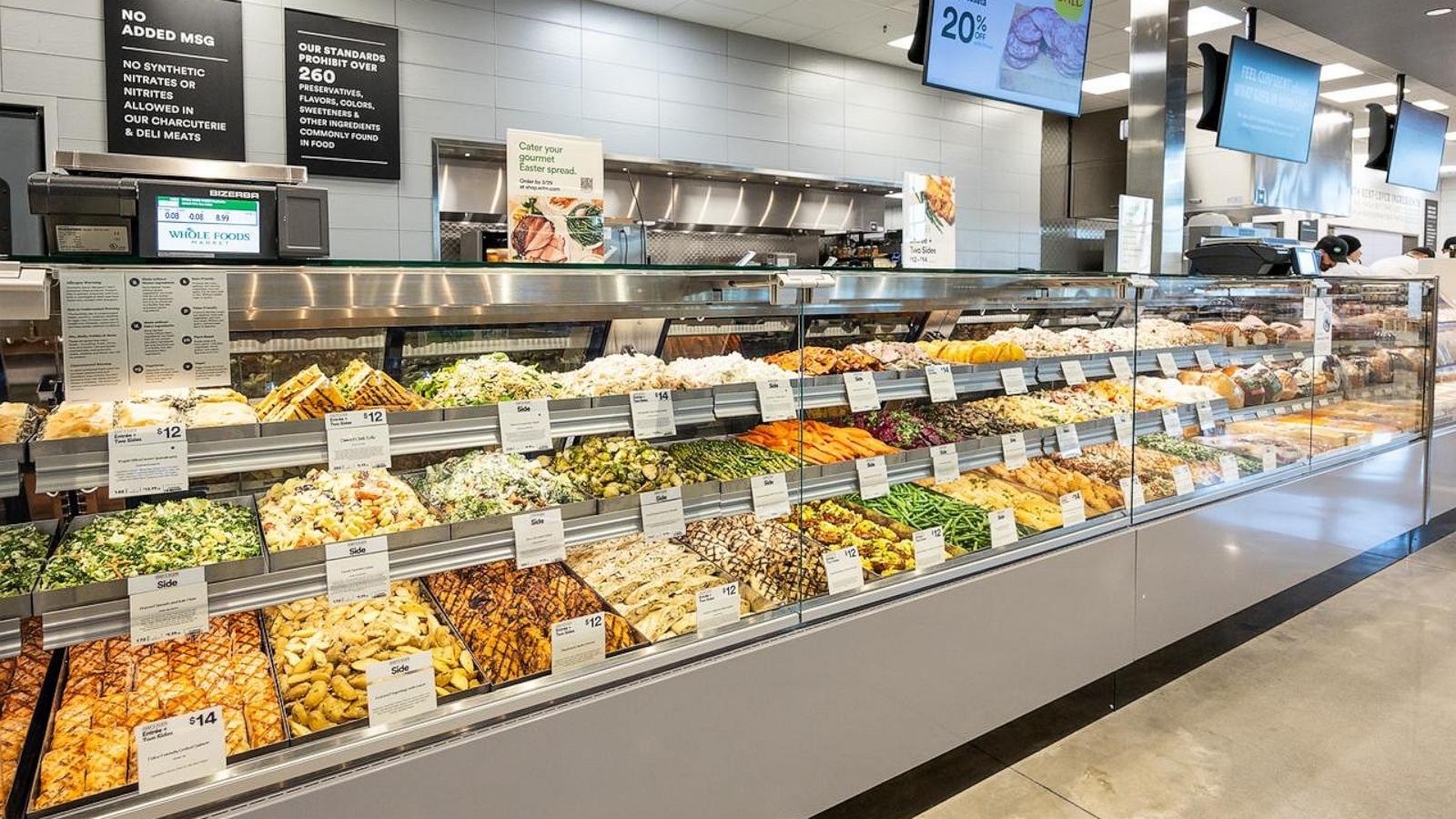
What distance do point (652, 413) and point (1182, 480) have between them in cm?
239

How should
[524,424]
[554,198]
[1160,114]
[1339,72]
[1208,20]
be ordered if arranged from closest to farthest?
1. [524,424]
2. [554,198]
3. [1160,114]
4. [1208,20]
5. [1339,72]

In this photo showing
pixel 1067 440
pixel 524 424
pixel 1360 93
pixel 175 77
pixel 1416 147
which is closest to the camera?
pixel 524 424

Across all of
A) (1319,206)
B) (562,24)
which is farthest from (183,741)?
(1319,206)

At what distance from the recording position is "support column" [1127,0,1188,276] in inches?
164

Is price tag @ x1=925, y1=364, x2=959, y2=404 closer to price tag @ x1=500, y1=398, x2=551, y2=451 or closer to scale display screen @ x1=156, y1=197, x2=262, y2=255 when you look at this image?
price tag @ x1=500, y1=398, x2=551, y2=451

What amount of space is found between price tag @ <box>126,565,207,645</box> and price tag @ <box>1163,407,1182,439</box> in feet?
10.7

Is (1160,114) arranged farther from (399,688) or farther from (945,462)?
(399,688)

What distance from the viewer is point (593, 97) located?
245 inches

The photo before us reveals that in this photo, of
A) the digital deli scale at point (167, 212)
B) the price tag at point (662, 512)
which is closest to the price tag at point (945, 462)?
the price tag at point (662, 512)

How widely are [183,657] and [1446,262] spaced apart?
8.44m

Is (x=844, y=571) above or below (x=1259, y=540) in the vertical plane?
above

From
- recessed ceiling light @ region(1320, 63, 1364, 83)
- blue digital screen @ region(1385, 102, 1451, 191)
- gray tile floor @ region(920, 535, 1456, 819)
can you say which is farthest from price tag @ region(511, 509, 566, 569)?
recessed ceiling light @ region(1320, 63, 1364, 83)

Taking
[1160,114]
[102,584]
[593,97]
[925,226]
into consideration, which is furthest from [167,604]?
[593,97]

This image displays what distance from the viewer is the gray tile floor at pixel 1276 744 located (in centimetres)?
257
